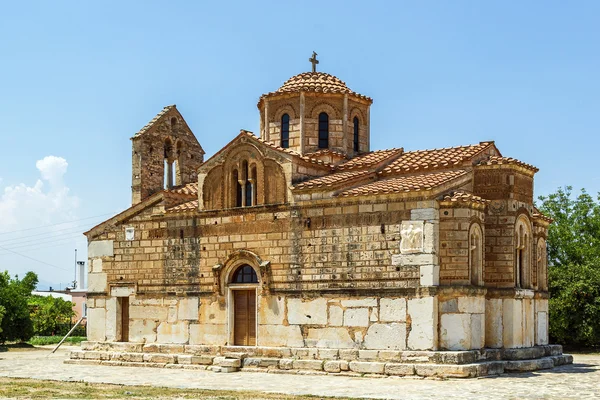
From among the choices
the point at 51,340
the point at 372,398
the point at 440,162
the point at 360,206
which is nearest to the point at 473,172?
the point at 440,162

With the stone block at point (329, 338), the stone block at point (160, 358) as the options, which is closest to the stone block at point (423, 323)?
the stone block at point (329, 338)

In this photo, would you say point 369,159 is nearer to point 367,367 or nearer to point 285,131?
point 285,131

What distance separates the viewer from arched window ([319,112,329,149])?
82.7ft

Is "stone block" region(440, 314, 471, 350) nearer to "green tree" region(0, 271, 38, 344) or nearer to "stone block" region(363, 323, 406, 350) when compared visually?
"stone block" region(363, 323, 406, 350)

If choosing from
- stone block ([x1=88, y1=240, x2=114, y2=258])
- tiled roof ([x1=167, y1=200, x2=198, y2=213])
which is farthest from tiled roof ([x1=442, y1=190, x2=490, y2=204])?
stone block ([x1=88, y1=240, x2=114, y2=258])

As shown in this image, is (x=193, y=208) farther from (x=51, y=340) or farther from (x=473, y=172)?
(x=51, y=340)

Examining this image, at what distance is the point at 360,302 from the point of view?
20391 mm

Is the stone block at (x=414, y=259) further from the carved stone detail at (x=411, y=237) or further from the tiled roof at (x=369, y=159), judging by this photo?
the tiled roof at (x=369, y=159)

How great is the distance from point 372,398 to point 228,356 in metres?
7.66

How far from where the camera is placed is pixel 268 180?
2252 centimetres

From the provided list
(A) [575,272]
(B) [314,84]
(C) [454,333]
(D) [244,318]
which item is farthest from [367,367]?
(A) [575,272]

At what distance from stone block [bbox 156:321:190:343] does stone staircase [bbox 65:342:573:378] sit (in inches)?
9.1

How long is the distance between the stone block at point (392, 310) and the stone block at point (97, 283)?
9465 millimetres

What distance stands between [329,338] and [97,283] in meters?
8.46
